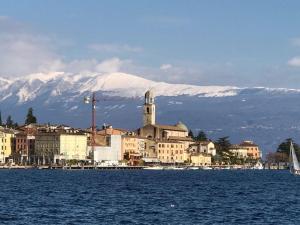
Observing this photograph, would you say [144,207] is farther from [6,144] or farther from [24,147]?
[24,147]

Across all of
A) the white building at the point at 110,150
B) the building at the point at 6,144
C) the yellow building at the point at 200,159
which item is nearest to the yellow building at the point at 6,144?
the building at the point at 6,144

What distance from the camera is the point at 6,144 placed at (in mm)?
168250

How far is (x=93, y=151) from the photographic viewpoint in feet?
552

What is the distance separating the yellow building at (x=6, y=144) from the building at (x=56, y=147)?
4.83 m

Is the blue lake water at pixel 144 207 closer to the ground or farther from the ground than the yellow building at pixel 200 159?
closer to the ground

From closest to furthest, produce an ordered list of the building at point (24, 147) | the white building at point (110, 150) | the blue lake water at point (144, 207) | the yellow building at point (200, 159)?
1. the blue lake water at point (144, 207)
2. the building at point (24, 147)
3. the white building at point (110, 150)
4. the yellow building at point (200, 159)

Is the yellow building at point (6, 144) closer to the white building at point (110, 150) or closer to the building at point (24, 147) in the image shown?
the building at point (24, 147)

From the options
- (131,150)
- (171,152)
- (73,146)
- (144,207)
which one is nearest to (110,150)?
(73,146)

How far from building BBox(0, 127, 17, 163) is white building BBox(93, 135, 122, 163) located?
47.2 feet

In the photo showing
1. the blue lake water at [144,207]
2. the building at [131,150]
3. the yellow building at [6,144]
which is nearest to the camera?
the blue lake water at [144,207]

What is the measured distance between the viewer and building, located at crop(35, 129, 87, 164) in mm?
166500

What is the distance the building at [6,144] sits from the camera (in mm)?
167000

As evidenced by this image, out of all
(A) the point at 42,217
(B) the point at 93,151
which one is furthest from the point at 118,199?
(B) the point at 93,151

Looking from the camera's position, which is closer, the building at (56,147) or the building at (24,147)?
the building at (56,147)
